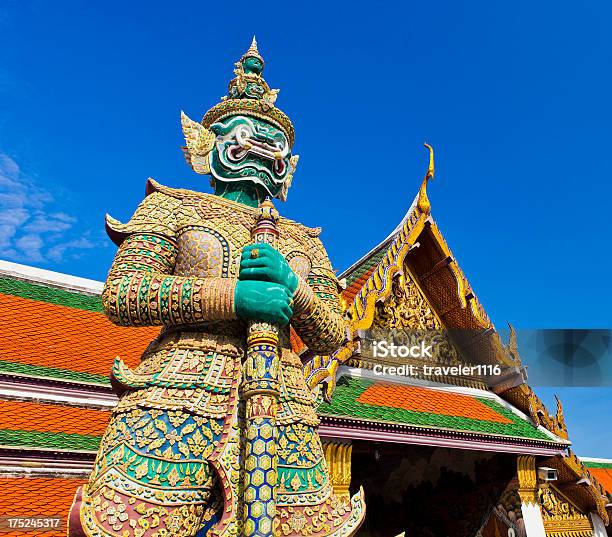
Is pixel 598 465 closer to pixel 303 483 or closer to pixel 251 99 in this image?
pixel 303 483

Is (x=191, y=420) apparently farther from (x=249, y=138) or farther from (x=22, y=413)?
(x=22, y=413)

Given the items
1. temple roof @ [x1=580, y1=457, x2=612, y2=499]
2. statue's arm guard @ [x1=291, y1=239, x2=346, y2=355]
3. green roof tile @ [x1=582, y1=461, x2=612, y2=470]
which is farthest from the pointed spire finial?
green roof tile @ [x1=582, y1=461, x2=612, y2=470]

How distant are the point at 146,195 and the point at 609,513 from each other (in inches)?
259

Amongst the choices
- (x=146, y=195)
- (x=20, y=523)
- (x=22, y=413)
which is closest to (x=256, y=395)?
(x=146, y=195)

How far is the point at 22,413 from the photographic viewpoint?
4.21 meters

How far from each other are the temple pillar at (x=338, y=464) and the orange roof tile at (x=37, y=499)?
1.89 metres

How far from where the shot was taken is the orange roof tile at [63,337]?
16.4 feet

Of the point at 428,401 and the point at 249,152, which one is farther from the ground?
the point at 249,152

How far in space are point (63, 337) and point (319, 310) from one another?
401cm

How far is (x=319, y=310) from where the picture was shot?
104 inches

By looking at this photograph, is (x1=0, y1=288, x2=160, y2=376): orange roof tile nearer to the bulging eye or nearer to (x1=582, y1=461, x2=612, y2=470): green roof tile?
the bulging eye

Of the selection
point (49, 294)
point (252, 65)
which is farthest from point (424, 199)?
point (49, 294)

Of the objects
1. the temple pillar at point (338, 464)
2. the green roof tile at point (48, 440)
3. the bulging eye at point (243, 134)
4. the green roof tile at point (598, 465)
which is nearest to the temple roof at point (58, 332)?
the green roof tile at point (48, 440)

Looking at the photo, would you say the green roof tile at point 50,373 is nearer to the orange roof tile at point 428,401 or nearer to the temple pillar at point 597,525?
the orange roof tile at point 428,401
